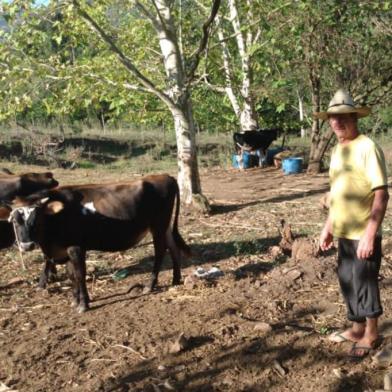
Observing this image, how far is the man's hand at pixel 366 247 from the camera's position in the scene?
3.69 metres

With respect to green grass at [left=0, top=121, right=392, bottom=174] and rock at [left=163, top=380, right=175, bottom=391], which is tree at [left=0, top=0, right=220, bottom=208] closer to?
rock at [left=163, top=380, right=175, bottom=391]

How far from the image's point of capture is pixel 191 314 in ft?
17.3

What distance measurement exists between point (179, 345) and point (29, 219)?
7.37 feet

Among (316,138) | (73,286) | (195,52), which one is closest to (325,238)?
(73,286)

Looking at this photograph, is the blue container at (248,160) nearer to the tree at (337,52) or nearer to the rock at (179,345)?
the tree at (337,52)

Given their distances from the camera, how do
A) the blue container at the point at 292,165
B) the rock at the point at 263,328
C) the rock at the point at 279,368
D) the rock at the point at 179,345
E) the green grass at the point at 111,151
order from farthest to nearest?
the green grass at the point at 111,151 < the blue container at the point at 292,165 < the rock at the point at 263,328 < the rock at the point at 179,345 < the rock at the point at 279,368

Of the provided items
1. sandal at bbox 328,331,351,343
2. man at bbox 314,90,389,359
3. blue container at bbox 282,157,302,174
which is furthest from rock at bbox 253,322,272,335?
blue container at bbox 282,157,302,174

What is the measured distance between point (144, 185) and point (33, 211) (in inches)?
52.0

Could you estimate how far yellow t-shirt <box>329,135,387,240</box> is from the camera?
3.70 meters

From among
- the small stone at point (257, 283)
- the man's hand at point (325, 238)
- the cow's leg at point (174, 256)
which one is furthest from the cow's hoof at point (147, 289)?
the man's hand at point (325, 238)

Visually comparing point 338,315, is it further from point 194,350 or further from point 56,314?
point 56,314

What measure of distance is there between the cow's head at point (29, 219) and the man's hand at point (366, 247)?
3.26 meters

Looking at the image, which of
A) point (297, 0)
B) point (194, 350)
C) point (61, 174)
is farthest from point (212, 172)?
point (194, 350)

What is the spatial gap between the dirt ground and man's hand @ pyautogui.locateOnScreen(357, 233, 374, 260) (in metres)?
0.88
